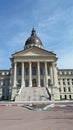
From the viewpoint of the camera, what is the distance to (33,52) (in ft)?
212

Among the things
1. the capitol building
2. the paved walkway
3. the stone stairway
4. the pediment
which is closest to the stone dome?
the pediment

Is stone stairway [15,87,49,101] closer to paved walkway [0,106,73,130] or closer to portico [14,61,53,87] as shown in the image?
portico [14,61,53,87]

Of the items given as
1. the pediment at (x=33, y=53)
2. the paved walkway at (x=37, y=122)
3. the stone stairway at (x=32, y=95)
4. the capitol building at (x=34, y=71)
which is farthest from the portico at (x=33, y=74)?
the paved walkway at (x=37, y=122)

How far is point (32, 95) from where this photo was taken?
163 feet

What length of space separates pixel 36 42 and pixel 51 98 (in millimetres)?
39503

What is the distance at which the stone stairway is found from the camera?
1867 inches

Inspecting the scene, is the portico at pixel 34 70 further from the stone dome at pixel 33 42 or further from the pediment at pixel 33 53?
the stone dome at pixel 33 42

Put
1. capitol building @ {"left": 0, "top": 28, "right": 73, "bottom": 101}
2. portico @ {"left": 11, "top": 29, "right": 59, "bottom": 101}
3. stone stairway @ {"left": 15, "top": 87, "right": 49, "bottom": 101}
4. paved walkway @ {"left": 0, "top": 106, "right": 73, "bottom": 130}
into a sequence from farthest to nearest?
portico @ {"left": 11, "top": 29, "right": 59, "bottom": 101} → capitol building @ {"left": 0, "top": 28, "right": 73, "bottom": 101} → stone stairway @ {"left": 15, "top": 87, "right": 49, "bottom": 101} → paved walkway @ {"left": 0, "top": 106, "right": 73, "bottom": 130}

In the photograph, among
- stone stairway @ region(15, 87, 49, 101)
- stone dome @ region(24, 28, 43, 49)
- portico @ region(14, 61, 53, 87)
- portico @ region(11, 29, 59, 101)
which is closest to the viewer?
A: stone stairway @ region(15, 87, 49, 101)

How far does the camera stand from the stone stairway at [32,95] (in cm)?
4742

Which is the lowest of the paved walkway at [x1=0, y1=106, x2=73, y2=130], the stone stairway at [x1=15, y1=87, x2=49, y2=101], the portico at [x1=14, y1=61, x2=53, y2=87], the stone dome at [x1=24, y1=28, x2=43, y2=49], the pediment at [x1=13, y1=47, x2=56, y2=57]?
the stone stairway at [x1=15, y1=87, x2=49, y2=101]

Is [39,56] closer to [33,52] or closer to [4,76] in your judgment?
[33,52]

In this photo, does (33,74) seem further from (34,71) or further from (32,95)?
(32,95)

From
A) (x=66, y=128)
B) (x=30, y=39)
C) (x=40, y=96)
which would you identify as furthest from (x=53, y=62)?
(x=66, y=128)
